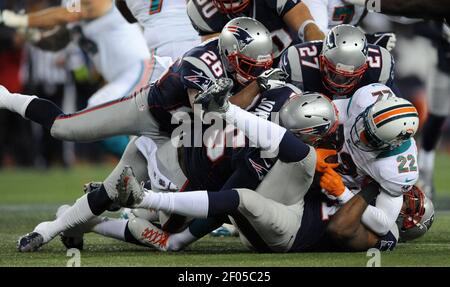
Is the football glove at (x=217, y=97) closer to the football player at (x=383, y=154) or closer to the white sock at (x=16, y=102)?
the football player at (x=383, y=154)

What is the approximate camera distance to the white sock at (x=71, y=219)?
5191 millimetres

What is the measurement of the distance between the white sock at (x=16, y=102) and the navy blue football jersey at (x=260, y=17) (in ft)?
3.83

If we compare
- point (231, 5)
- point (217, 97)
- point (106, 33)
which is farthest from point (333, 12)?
point (217, 97)

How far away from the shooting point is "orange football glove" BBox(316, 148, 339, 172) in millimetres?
5168

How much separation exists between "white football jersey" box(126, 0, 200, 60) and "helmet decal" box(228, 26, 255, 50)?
A: 64.9 inches

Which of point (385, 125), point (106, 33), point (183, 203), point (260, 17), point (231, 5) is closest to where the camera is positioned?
point (183, 203)

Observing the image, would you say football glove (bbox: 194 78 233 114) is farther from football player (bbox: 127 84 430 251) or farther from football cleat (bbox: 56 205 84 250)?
football cleat (bbox: 56 205 84 250)

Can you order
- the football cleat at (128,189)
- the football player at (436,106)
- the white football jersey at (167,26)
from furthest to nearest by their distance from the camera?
the football player at (436,106) → the white football jersey at (167,26) → the football cleat at (128,189)

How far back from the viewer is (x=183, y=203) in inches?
190

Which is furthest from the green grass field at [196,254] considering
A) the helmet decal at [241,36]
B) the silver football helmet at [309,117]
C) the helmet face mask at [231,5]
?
the helmet face mask at [231,5]

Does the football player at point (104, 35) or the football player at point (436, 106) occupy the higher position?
the football player at point (104, 35)

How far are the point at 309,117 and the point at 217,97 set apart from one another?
0.52 metres

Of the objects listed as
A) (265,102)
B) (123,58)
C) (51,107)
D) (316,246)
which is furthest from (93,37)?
(316,246)

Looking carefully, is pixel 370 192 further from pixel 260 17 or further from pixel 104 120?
pixel 260 17
